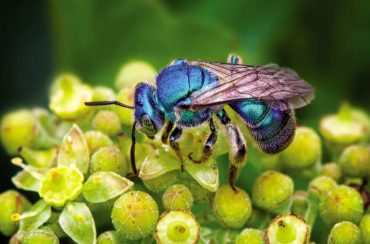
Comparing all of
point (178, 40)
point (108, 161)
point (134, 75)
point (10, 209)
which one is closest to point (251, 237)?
point (108, 161)

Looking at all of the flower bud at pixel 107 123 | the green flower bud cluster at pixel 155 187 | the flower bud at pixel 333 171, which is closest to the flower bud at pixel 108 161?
the green flower bud cluster at pixel 155 187

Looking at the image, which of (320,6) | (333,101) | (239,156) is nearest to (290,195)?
(239,156)

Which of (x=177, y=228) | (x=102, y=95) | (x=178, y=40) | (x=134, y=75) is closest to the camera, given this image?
(x=177, y=228)

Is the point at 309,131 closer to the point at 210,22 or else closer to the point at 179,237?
the point at 179,237

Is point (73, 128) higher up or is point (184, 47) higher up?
point (184, 47)

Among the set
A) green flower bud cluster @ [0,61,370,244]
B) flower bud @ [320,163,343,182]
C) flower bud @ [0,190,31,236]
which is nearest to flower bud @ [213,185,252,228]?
green flower bud cluster @ [0,61,370,244]

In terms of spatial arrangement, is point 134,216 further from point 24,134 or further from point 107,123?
point 24,134
